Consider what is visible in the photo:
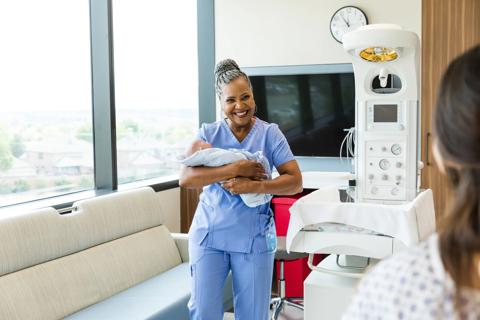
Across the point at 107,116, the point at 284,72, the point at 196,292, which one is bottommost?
the point at 196,292

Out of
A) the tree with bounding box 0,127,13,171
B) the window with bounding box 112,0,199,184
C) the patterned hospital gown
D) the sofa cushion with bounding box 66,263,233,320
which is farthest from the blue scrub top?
the window with bounding box 112,0,199,184

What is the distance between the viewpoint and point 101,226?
9.51 feet

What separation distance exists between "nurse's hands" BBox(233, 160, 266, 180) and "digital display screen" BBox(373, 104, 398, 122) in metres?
0.45

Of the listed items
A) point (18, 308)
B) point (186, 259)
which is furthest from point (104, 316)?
point (186, 259)

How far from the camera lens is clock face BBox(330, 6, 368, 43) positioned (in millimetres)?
4035

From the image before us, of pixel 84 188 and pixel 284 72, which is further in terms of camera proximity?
pixel 284 72

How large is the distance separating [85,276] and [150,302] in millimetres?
331

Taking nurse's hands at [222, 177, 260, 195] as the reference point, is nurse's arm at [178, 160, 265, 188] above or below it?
above

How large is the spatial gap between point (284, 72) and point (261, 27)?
1.35 feet

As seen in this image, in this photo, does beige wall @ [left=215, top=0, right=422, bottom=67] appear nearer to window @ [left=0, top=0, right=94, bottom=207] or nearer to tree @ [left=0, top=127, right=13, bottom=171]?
window @ [left=0, top=0, right=94, bottom=207]

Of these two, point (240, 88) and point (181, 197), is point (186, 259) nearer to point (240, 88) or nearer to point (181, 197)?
point (181, 197)

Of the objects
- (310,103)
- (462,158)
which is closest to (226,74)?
(462,158)

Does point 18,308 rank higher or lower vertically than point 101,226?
lower

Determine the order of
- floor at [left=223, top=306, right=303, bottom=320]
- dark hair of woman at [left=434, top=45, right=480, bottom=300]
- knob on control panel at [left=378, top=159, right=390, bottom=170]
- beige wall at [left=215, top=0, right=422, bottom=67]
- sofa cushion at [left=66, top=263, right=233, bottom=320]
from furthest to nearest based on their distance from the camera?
beige wall at [left=215, top=0, right=422, bottom=67]
floor at [left=223, top=306, right=303, bottom=320]
sofa cushion at [left=66, top=263, right=233, bottom=320]
knob on control panel at [left=378, top=159, right=390, bottom=170]
dark hair of woman at [left=434, top=45, right=480, bottom=300]
